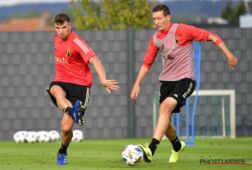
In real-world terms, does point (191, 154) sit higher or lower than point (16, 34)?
lower

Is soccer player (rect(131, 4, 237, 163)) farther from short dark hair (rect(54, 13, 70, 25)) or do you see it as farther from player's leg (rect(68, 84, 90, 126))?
short dark hair (rect(54, 13, 70, 25))

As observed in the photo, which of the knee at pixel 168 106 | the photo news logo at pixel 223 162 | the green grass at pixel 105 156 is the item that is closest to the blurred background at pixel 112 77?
the green grass at pixel 105 156

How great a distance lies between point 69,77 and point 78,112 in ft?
1.95

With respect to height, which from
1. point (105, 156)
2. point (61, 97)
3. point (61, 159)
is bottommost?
point (105, 156)

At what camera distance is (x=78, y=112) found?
15.6 metres

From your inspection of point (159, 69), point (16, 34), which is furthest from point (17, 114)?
point (159, 69)

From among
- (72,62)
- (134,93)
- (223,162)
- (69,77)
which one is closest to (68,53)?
(72,62)

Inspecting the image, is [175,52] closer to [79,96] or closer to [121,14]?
[79,96]

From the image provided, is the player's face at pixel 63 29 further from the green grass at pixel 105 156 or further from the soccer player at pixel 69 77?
the green grass at pixel 105 156

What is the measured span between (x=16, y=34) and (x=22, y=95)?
5.23 feet

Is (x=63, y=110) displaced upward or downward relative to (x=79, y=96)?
downward

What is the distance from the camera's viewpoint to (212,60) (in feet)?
89.9

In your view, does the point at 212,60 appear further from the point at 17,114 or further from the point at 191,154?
the point at 191,154

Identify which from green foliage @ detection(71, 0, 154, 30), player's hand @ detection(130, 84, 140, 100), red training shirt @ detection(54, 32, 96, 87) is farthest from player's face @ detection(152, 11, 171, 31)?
green foliage @ detection(71, 0, 154, 30)
